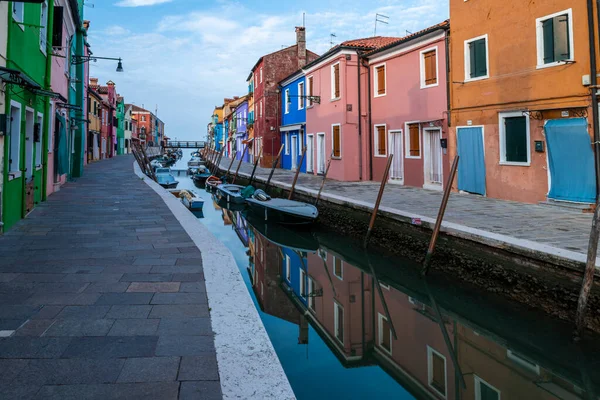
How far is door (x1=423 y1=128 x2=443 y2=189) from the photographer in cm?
1542

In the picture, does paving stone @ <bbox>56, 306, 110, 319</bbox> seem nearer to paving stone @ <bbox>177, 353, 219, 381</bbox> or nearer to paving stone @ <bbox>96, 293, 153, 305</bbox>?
paving stone @ <bbox>96, 293, 153, 305</bbox>

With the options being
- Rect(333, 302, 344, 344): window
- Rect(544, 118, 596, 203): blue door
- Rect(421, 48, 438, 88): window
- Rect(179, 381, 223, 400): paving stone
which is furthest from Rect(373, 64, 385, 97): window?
Rect(179, 381, 223, 400): paving stone

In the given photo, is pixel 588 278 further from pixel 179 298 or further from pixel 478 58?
pixel 478 58

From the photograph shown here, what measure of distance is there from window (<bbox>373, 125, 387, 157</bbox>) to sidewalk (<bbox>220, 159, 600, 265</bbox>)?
3.83m

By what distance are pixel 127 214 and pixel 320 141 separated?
14155 millimetres

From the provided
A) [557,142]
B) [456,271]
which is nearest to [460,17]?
[557,142]

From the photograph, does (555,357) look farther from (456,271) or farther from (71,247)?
(71,247)

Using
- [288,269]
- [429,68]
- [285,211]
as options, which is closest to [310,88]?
[429,68]

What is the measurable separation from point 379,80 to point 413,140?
3.72 metres

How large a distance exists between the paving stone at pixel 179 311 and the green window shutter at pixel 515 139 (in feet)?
35.8

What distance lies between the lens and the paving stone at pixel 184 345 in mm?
3264

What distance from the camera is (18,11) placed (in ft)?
27.0

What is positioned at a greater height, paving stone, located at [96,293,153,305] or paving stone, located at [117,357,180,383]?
paving stone, located at [96,293,153,305]

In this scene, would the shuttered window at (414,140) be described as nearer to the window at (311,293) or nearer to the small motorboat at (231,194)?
the small motorboat at (231,194)
